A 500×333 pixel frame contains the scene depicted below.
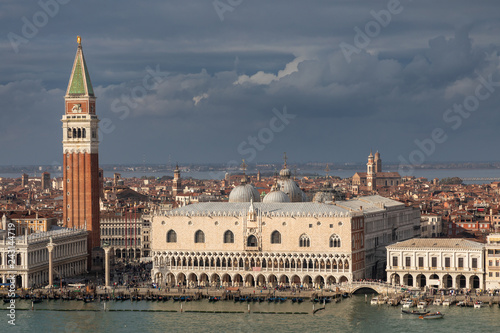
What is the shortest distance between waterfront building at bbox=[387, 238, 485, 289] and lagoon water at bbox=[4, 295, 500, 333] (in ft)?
9.60

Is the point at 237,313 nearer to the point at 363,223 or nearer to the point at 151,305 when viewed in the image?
the point at 151,305

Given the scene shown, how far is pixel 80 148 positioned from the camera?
66312 mm

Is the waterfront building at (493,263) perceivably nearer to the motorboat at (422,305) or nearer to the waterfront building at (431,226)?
the motorboat at (422,305)

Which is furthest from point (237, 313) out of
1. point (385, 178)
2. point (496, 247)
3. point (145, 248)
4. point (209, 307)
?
point (385, 178)

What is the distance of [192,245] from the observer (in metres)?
58.6

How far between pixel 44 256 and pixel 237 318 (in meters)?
13.5

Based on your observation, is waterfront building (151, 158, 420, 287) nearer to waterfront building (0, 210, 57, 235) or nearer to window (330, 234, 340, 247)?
window (330, 234, 340, 247)

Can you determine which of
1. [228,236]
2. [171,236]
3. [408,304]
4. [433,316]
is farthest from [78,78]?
[433,316]

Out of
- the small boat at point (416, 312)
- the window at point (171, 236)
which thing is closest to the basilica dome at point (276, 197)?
the window at point (171, 236)

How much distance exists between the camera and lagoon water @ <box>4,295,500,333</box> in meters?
48.0

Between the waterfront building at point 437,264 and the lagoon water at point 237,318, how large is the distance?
293cm

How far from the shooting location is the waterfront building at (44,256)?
5753cm

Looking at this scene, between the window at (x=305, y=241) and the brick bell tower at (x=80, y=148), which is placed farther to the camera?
the brick bell tower at (x=80, y=148)

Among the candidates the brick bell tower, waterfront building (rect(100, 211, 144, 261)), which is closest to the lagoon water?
the brick bell tower
